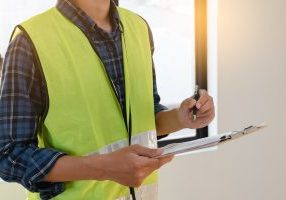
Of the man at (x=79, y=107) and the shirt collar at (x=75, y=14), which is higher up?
the shirt collar at (x=75, y=14)

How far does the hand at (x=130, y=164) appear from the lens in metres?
0.77

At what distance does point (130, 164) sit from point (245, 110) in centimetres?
129

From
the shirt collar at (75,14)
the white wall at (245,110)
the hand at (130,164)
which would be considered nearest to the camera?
the hand at (130,164)

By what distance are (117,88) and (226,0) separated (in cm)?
108

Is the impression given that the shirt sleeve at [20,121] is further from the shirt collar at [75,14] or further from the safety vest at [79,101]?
the shirt collar at [75,14]

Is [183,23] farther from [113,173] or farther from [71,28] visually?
[113,173]

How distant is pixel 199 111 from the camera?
1.04 meters

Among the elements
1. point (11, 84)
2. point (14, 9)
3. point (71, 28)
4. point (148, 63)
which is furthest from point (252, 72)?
point (11, 84)

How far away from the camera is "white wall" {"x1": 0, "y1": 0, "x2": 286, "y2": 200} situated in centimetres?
186

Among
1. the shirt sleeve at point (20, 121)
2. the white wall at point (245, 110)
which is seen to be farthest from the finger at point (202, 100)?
the white wall at point (245, 110)

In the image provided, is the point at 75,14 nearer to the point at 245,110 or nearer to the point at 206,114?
the point at 206,114

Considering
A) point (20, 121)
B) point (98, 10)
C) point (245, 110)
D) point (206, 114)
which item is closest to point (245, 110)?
point (245, 110)

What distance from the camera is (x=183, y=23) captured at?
197 cm

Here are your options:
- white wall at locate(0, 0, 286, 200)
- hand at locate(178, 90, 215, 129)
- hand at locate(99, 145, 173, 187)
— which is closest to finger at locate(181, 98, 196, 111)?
hand at locate(178, 90, 215, 129)
